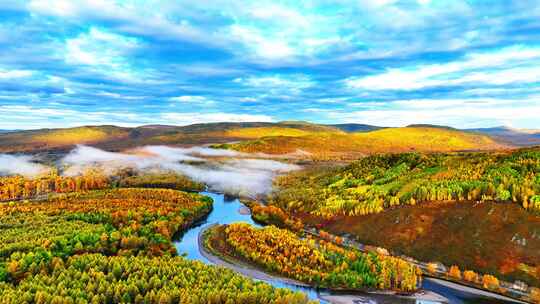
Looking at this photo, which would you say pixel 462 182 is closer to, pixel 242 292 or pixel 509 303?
pixel 509 303

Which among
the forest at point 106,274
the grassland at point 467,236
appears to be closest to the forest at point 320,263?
the grassland at point 467,236

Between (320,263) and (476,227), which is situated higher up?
(476,227)

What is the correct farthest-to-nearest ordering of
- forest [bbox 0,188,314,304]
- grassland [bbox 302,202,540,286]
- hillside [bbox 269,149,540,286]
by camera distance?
hillside [bbox 269,149,540,286] < grassland [bbox 302,202,540,286] < forest [bbox 0,188,314,304]

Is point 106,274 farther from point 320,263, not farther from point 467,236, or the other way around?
point 467,236

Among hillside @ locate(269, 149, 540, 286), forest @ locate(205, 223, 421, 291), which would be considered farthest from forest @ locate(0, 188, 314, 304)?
hillside @ locate(269, 149, 540, 286)

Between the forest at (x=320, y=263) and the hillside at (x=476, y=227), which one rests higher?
the hillside at (x=476, y=227)

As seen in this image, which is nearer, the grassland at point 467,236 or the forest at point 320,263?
the forest at point 320,263

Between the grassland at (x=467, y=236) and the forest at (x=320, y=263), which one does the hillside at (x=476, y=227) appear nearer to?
the grassland at (x=467, y=236)

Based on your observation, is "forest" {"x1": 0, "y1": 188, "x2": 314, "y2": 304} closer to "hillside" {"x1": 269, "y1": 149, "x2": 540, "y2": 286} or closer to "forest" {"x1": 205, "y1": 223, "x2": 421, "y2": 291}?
"forest" {"x1": 205, "y1": 223, "x2": 421, "y2": 291}

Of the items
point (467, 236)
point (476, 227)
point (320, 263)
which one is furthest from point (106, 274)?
point (476, 227)
